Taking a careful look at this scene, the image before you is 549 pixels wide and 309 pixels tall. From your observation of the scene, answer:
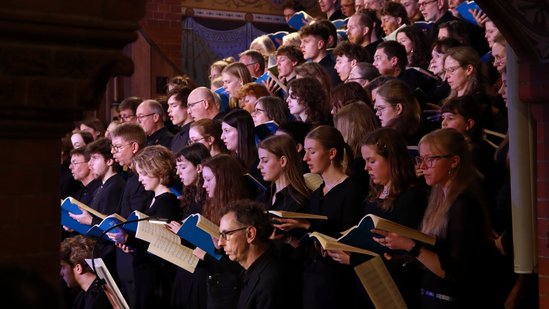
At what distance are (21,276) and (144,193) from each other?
191 inches

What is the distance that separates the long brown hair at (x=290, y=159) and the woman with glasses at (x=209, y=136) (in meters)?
1.09

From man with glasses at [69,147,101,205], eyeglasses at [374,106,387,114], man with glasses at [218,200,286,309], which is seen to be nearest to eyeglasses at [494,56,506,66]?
eyeglasses at [374,106,387,114]

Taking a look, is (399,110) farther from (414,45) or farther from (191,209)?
(414,45)

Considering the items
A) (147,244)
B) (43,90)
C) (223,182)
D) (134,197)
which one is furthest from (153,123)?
(43,90)

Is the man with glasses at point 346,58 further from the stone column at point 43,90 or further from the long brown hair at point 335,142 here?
the stone column at point 43,90

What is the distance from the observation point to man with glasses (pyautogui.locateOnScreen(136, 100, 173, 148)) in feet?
23.6

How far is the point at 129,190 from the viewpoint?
615cm

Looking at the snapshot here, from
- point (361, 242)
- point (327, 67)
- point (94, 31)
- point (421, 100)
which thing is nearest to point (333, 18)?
point (327, 67)

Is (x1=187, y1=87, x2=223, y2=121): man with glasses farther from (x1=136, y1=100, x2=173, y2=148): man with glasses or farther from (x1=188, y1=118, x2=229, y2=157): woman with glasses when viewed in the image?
(x1=188, y1=118, x2=229, y2=157): woman with glasses

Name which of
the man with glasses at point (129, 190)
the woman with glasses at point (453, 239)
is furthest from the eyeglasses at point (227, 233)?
the man with glasses at point (129, 190)

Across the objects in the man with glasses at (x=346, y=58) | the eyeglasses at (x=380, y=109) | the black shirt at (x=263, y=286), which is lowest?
the black shirt at (x=263, y=286)

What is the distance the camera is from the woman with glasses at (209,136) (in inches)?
237

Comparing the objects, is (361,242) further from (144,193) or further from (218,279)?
(144,193)

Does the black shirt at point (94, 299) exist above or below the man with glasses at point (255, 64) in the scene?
below
